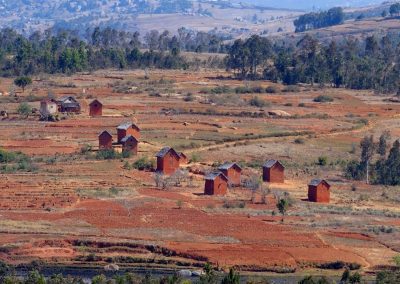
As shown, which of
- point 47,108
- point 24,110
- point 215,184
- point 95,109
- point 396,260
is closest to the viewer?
point 396,260

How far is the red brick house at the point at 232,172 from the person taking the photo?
54.8 m

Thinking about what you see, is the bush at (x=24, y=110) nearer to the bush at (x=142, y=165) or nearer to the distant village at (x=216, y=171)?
the distant village at (x=216, y=171)

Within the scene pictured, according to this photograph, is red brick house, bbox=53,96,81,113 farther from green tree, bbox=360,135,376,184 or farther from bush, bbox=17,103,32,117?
green tree, bbox=360,135,376,184

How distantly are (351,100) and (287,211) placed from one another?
5275cm

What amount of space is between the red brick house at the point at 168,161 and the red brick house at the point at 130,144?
535cm

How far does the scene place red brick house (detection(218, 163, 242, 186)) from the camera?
5475cm

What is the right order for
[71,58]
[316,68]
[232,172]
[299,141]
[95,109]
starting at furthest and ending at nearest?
[71,58] → [316,68] → [95,109] → [299,141] → [232,172]

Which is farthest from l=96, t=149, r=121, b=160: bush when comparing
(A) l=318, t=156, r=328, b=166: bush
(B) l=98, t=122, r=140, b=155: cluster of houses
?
(A) l=318, t=156, r=328, b=166: bush

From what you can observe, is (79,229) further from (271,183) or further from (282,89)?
(282,89)

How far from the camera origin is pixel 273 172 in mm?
56531

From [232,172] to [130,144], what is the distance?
9815mm

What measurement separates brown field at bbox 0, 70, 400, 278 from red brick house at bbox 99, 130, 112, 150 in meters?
1.73

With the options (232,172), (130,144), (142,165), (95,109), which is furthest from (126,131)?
(95,109)

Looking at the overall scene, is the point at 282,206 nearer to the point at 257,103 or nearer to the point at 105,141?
the point at 105,141
